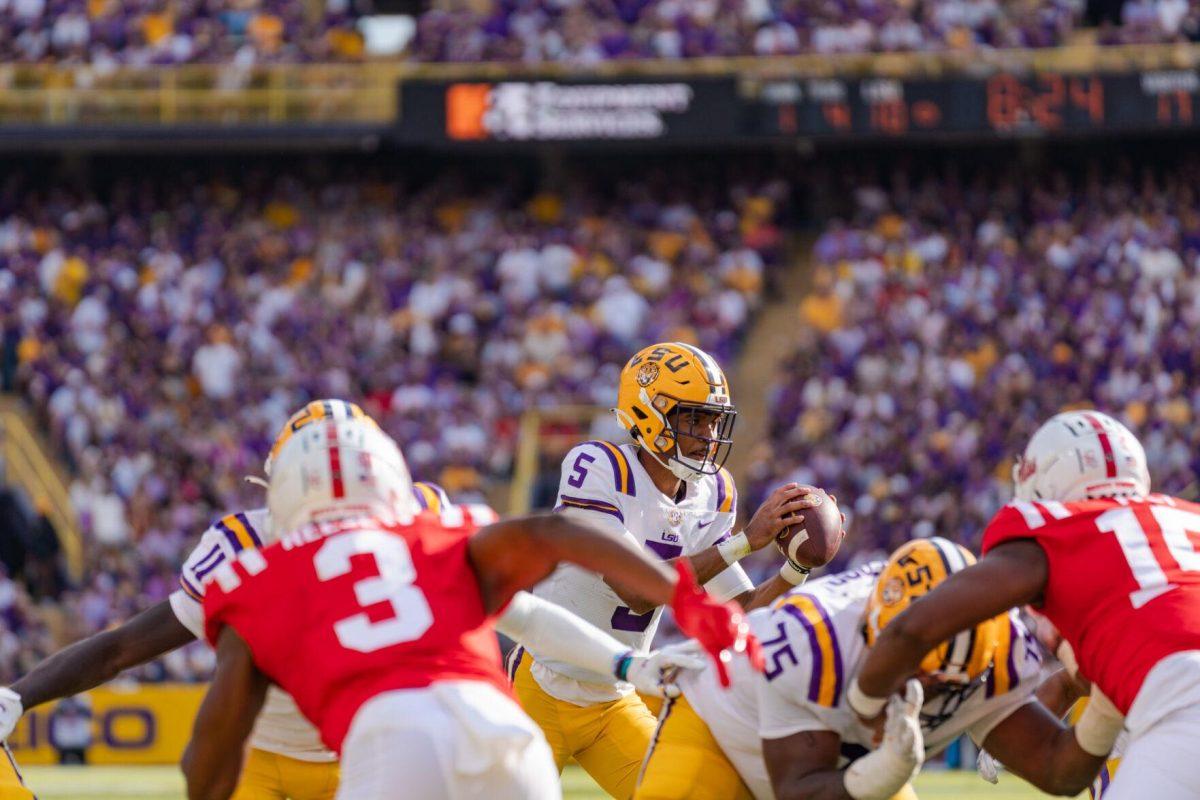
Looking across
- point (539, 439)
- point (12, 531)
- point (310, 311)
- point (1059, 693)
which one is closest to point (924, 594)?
point (1059, 693)

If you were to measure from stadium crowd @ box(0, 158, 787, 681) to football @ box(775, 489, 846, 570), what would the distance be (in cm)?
1087

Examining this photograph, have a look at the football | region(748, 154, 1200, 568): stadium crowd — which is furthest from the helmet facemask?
region(748, 154, 1200, 568): stadium crowd

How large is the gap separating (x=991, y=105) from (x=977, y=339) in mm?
2779

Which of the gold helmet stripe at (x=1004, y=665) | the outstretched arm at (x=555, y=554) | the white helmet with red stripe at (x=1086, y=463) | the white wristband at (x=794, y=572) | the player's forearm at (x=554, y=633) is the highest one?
the outstretched arm at (x=555, y=554)

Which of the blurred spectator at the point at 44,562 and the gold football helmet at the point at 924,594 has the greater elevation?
the gold football helmet at the point at 924,594

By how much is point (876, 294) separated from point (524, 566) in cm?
1470

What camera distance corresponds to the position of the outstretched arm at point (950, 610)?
4.34m

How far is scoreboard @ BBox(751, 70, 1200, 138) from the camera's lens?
18953mm

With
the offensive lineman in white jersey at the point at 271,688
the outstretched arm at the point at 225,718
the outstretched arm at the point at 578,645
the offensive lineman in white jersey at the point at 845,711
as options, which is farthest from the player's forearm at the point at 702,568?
the outstretched arm at the point at 225,718

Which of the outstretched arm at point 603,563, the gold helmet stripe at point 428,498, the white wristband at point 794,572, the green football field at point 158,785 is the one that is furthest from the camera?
the green football field at point 158,785

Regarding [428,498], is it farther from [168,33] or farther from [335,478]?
[168,33]

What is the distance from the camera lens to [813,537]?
20.0ft

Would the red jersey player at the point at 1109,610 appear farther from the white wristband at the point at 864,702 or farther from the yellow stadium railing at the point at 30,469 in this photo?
the yellow stadium railing at the point at 30,469

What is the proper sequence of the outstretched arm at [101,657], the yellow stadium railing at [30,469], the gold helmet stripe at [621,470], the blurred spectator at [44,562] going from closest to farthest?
the outstretched arm at [101,657] < the gold helmet stripe at [621,470] < the blurred spectator at [44,562] < the yellow stadium railing at [30,469]
